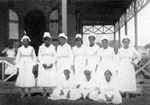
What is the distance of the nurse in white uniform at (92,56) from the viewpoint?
25.3 feet

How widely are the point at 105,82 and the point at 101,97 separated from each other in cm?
40

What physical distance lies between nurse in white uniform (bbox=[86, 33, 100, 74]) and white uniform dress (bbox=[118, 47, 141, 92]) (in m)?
0.71

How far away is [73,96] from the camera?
7289 mm

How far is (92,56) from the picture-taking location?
7820 mm

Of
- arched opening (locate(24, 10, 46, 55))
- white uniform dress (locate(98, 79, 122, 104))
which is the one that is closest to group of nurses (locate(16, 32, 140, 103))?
white uniform dress (locate(98, 79, 122, 104))

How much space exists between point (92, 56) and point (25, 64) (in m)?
1.98

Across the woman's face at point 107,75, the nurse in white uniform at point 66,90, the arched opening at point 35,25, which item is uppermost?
the arched opening at point 35,25

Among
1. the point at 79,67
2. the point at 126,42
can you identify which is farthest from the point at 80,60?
the point at 126,42

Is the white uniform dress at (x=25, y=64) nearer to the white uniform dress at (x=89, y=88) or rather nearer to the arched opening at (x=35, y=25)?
the white uniform dress at (x=89, y=88)

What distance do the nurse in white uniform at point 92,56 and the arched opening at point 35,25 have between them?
544cm

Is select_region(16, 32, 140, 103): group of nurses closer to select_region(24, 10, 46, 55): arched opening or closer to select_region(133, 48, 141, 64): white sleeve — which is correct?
select_region(133, 48, 141, 64): white sleeve

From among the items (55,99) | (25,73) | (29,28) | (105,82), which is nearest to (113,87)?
(105,82)

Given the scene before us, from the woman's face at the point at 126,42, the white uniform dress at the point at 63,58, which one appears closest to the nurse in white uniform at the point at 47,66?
the white uniform dress at the point at 63,58

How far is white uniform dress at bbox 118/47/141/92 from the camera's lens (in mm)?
7723
